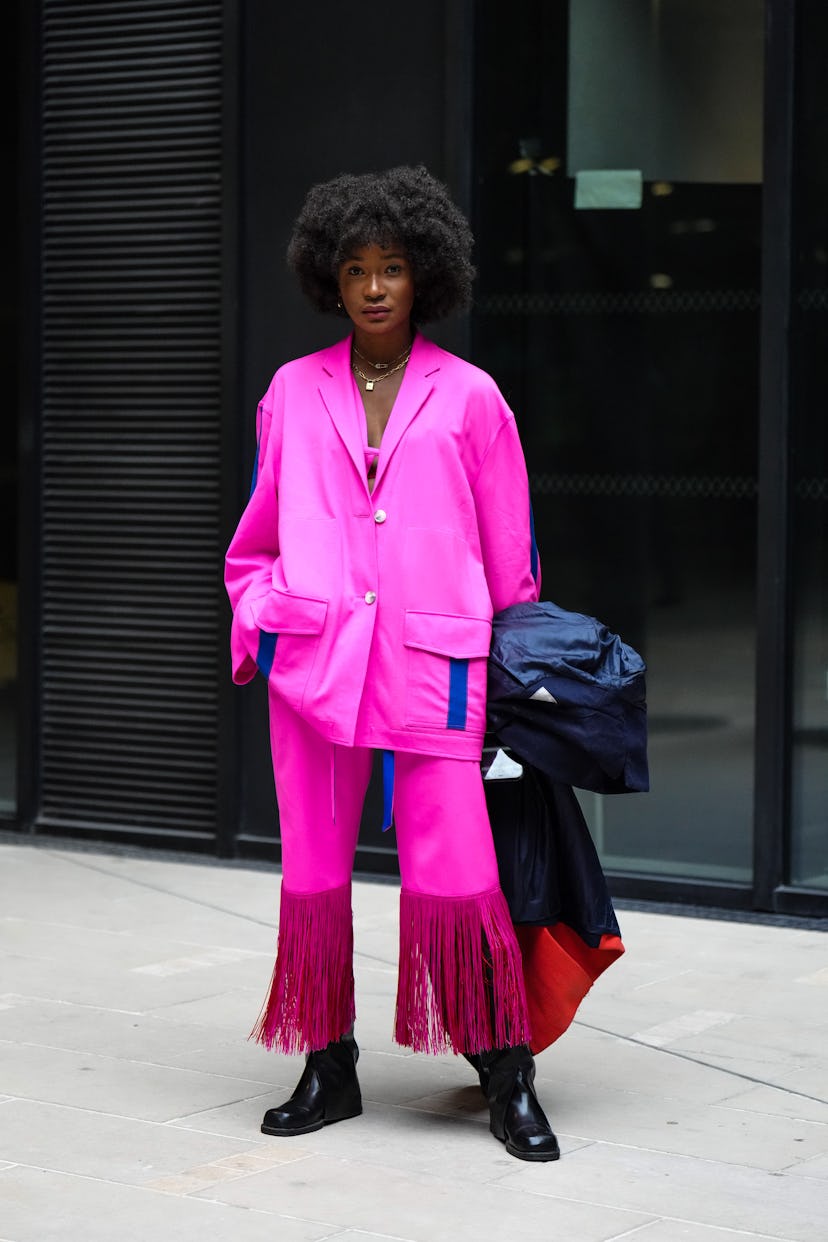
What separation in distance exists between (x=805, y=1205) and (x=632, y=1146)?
0.48 metres

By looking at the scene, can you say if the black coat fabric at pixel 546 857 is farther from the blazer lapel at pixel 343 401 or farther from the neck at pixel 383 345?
the neck at pixel 383 345

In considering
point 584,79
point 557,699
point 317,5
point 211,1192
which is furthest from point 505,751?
point 317,5

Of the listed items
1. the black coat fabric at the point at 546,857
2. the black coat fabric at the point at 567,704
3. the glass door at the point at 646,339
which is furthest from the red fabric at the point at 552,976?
the glass door at the point at 646,339

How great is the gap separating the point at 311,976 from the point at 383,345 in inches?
54.2

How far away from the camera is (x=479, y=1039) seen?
180 inches

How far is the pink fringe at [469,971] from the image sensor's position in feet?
15.0

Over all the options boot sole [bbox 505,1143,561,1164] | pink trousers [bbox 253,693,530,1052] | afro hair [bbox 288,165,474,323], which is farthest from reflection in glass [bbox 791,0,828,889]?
boot sole [bbox 505,1143,561,1164]

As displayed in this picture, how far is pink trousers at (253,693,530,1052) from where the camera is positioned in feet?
15.0

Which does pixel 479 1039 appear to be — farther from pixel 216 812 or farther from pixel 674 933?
pixel 216 812

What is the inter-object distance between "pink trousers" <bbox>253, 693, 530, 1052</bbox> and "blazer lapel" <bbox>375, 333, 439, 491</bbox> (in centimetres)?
59

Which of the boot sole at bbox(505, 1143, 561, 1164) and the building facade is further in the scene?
the building facade

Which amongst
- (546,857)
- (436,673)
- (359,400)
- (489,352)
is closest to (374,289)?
(359,400)

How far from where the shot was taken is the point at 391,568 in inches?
180

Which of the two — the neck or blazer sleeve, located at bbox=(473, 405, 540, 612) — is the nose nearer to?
the neck
